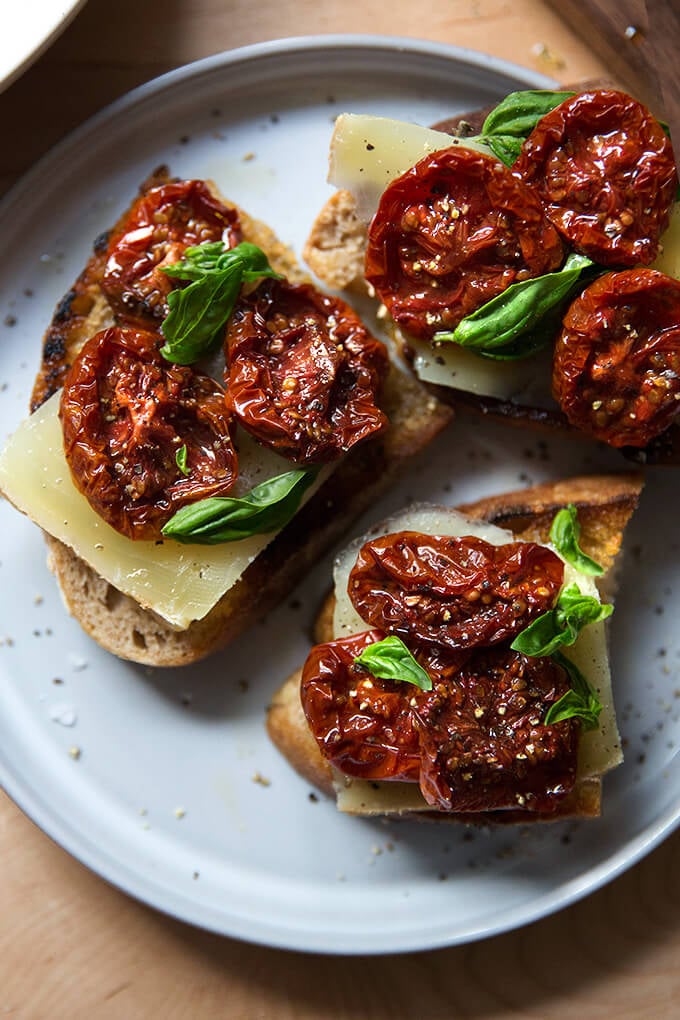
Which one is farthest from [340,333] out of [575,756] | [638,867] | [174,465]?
[638,867]

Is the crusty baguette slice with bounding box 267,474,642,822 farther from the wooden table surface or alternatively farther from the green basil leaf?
the green basil leaf

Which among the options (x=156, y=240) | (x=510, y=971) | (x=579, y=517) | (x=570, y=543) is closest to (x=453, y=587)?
(x=570, y=543)

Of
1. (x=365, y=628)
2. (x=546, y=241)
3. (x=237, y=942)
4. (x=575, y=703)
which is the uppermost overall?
(x=546, y=241)

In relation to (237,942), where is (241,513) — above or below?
above

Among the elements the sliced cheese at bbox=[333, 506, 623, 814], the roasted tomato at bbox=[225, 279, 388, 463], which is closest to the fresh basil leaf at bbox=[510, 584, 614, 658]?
the sliced cheese at bbox=[333, 506, 623, 814]

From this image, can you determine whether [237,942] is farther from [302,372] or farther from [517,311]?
[517,311]

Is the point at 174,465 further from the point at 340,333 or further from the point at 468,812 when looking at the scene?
the point at 468,812
